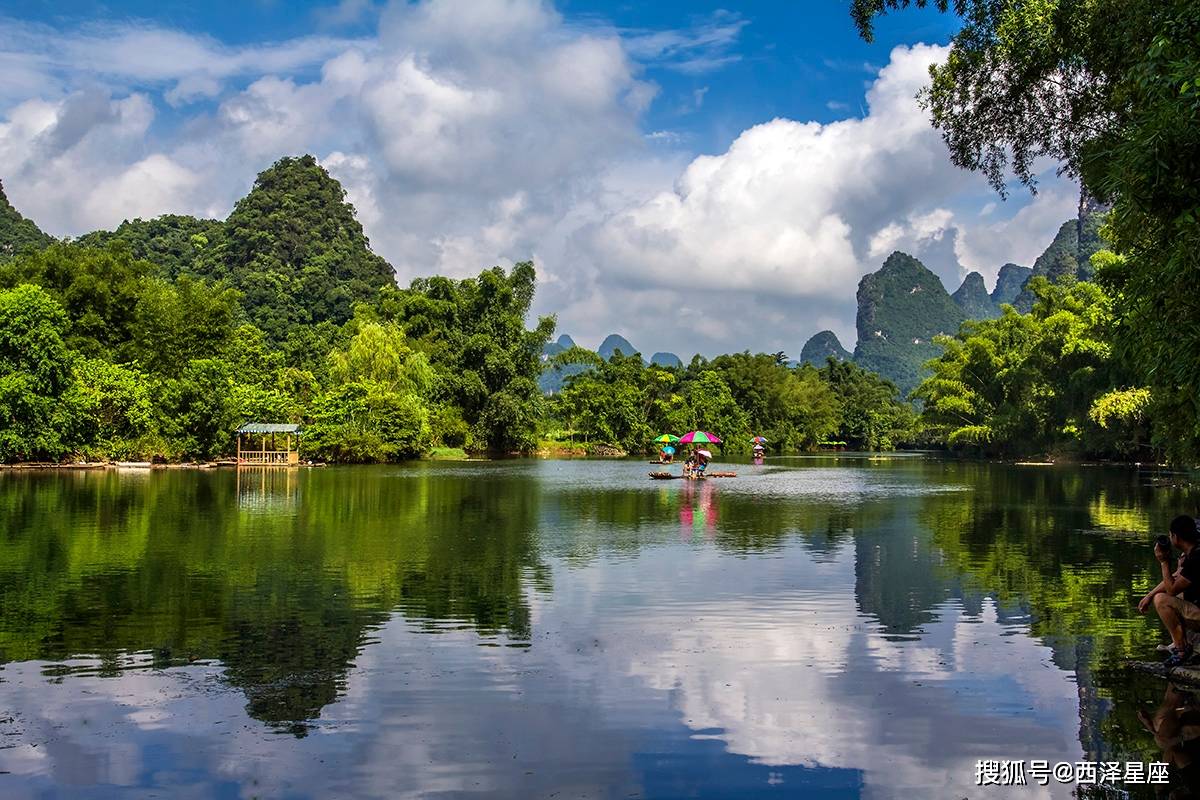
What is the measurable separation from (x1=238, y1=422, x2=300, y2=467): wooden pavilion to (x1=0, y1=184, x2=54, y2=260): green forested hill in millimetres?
61167

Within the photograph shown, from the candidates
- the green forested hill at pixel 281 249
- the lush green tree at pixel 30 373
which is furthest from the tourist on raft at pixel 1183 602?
the green forested hill at pixel 281 249

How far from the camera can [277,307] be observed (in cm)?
10250

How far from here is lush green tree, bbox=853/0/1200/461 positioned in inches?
351

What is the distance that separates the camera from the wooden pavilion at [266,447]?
55031 millimetres

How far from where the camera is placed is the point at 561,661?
10352 mm

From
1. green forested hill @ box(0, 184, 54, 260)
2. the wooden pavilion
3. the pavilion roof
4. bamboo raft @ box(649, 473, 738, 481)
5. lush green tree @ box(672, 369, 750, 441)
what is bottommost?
bamboo raft @ box(649, 473, 738, 481)

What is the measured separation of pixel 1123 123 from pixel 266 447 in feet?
164

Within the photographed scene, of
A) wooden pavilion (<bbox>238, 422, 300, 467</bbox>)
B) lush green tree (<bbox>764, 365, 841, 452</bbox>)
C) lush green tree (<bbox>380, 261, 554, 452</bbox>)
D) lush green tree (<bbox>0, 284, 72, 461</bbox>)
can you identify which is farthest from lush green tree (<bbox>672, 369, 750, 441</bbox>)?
lush green tree (<bbox>0, 284, 72, 461</bbox>)

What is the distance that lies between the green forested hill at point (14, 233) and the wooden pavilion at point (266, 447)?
61.2 m

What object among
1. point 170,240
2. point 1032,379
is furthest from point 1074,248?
point 170,240

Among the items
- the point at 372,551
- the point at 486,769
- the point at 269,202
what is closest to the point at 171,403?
the point at 372,551

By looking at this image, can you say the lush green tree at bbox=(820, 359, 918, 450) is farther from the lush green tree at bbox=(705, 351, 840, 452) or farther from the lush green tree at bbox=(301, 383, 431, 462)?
the lush green tree at bbox=(301, 383, 431, 462)

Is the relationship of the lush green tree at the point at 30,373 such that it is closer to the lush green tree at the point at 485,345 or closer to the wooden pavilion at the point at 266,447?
the wooden pavilion at the point at 266,447

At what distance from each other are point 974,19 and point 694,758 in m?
15.8
